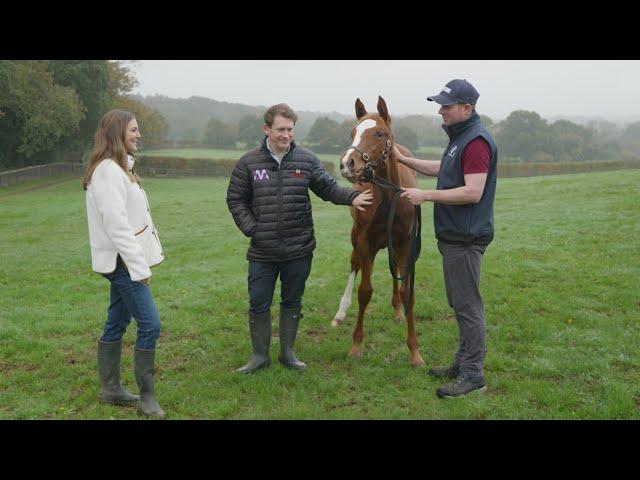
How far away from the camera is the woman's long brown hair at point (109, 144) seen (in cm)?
400

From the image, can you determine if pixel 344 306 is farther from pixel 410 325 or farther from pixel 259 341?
pixel 259 341

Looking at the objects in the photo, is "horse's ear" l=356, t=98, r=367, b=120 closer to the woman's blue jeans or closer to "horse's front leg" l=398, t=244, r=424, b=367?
"horse's front leg" l=398, t=244, r=424, b=367

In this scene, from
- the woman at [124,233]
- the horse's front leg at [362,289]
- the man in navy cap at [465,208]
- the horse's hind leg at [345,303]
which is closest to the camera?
the woman at [124,233]

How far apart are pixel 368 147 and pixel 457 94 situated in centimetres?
102

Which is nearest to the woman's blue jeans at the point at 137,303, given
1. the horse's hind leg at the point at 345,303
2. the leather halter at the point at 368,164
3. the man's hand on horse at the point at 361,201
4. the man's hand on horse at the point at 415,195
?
the man's hand on horse at the point at 361,201

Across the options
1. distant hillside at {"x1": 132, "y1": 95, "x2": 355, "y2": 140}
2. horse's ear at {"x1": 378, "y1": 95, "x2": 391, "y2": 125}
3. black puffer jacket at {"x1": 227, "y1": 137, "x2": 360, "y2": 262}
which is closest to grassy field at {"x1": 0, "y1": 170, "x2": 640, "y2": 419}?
black puffer jacket at {"x1": 227, "y1": 137, "x2": 360, "y2": 262}

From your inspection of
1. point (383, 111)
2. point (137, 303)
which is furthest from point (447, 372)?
point (137, 303)

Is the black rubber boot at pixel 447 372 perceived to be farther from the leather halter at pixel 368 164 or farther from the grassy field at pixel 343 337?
the leather halter at pixel 368 164

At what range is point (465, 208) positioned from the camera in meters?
4.51

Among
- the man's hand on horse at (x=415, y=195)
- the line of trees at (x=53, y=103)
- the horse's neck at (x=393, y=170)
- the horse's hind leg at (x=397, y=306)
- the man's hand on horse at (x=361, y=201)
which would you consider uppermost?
the line of trees at (x=53, y=103)

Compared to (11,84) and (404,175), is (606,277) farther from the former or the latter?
(11,84)

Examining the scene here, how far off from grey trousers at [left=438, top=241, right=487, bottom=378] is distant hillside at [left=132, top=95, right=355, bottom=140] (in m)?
63.8

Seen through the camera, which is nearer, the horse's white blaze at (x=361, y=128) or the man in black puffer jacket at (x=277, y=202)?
the man in black puffer jacket at (x=277, y=202)

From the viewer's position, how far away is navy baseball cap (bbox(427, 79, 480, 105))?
438 centimetres
